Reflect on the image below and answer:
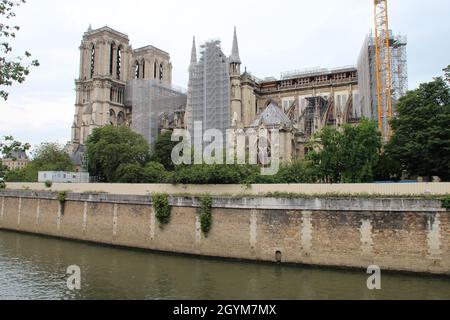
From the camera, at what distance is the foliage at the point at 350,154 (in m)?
27.9

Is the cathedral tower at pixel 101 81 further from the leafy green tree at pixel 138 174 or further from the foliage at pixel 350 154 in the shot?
the foliage at pixel 350 154

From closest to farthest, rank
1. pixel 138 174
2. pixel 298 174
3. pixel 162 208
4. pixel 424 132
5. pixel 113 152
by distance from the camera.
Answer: pixel 162 208 → pixel 424 132 → pixel 298 174 → pixel 138 174 → pixel 113 152

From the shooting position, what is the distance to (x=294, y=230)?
70.9ft

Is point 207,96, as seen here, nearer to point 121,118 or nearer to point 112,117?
point 112,117

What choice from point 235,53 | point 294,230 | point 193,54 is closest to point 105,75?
point 193,54

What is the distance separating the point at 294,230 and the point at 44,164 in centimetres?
4416

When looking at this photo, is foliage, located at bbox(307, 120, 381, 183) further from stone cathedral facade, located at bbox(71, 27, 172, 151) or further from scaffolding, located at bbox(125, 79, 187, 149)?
stone cathedral facade, located at bbox(71, 27, 172, 151)

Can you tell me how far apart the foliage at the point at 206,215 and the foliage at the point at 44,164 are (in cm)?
3427

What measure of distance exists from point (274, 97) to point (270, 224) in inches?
1803

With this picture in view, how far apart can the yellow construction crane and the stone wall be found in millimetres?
26606

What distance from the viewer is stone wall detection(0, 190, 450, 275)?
746 inches

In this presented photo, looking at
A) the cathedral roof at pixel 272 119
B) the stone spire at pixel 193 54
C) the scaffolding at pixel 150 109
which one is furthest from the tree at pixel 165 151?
the cathedral roof at pixel 272 119
